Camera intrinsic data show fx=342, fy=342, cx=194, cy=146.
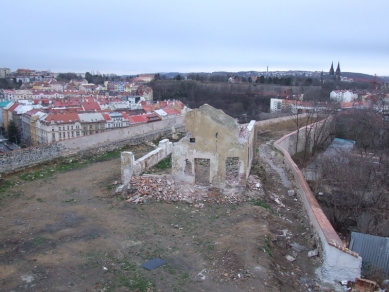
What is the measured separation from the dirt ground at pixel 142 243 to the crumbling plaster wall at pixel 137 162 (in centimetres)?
77

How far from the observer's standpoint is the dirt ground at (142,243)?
6.91m

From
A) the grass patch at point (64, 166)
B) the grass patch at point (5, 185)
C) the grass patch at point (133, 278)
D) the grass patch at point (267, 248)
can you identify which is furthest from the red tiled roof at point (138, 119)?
the grass patch at point (133, 278)

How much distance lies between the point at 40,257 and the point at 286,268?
18.2ft

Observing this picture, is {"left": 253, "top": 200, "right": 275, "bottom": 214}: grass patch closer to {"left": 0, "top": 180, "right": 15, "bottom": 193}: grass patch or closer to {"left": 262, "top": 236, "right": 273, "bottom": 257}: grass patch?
{"left": 262, "top": 236, "right": 273, "bottom": 257}: grass patch

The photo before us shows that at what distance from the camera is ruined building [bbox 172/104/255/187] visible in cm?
1159

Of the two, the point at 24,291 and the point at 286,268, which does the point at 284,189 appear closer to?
the point at 286,268

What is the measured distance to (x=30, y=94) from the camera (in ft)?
311

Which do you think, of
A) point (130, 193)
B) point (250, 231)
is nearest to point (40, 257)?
point (130, 193)

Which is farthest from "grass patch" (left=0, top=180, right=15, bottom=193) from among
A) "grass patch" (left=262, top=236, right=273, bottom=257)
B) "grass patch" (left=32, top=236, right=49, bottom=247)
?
"grass patch" (left=262, top=236, right=273, bottom=257)

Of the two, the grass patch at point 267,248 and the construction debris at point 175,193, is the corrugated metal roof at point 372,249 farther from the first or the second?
the construction debris at point 175,193

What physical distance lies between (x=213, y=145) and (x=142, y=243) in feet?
14.8

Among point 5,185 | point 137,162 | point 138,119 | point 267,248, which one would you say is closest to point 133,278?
point 267,248

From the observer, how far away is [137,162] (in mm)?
13070

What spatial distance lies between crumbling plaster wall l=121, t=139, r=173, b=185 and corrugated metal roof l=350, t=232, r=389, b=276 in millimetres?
7362
